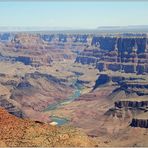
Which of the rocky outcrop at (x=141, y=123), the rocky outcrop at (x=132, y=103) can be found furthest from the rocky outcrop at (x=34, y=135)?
the rocky outcrop at (x=132, y=103)

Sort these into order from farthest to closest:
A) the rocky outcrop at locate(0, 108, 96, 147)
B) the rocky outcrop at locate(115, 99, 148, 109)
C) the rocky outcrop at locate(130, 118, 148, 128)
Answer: the rocky outcrop at locate(115, 99, 148, 109) < the rocky outcrop at locate(130, 118, 148, 128) < the rocky outcrop at locate(0, 108, 96, 147)

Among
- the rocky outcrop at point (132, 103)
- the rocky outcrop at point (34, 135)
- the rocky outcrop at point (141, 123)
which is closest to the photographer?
the rocky outcrop at point (34, 135)

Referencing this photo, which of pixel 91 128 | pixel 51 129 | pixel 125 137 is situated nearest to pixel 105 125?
pixel 91 128

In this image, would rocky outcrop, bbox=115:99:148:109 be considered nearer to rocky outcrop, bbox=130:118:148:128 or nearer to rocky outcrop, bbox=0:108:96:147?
rocky outcrop, bbox=130:118:148:128

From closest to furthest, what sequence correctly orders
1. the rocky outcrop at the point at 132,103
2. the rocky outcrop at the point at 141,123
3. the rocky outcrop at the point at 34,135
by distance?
the rocky outcrop at the point at 34,135
the rocky outcrop at the point at 141,123
the rocky outcrop at the point at 132,103

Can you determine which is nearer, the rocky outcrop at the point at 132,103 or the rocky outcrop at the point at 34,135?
the rocky outcrop at the point at 34,135

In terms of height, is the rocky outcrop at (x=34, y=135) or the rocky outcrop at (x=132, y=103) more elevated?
the rocky outcrop at (x=34, y=135)

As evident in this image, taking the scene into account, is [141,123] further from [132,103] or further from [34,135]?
[34,135]

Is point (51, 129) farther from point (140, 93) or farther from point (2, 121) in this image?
point (140, 93)

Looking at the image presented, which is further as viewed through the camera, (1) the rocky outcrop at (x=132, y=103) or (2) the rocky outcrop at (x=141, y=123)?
(1) the rocky outcrop at (x=132, y=103)

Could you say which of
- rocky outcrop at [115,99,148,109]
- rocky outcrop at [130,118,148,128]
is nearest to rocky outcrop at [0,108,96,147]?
rocky outcrop at [130,118,148,128]

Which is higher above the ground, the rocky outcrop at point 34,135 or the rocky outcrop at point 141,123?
the rocky outcrop at point 34,135

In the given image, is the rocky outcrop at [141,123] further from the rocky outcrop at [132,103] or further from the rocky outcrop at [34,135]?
the rocky outcrop at [34,135]
